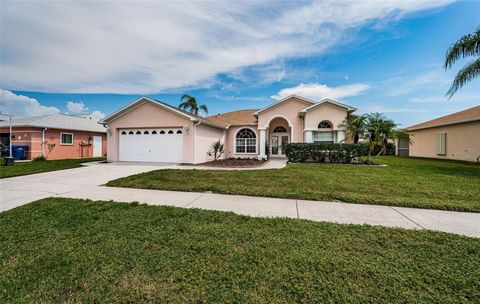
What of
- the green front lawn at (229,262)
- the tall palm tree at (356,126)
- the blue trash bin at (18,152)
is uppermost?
the tall palm tree at (356,126)

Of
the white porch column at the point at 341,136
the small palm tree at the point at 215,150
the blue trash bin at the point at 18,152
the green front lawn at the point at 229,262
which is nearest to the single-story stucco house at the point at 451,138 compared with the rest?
the white porch column at the point at 341,136

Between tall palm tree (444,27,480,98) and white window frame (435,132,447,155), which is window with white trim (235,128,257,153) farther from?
white window frame (435,132,447,155)

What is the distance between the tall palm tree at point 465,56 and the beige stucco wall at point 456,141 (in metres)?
6.92

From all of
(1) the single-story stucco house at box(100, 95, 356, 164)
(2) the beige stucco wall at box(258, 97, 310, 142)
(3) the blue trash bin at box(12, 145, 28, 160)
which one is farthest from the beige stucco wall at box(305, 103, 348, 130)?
(3) the blue trash bin at box(12, 145, 28, 160)

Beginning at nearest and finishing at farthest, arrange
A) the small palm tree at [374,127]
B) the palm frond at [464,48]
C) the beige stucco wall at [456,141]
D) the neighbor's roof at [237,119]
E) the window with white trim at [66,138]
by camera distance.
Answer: the palm frond at [464,48]
the beige stucco wall at [456,141]
the small palm tree at [374,127]
the neighbor's roof at [237,119]
the window with white trim at [66,138]

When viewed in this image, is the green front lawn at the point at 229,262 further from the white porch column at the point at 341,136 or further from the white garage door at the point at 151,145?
the white porch column at the point at 341,136

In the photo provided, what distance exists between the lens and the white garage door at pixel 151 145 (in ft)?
45.0

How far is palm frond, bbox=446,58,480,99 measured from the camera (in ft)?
32.7

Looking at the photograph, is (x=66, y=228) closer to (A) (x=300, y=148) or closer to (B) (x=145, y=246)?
(B) (x=145, y=246)

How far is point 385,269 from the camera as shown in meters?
2.35

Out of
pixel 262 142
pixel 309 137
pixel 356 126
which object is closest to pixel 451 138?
pixel 356 126

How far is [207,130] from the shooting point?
15086 mm

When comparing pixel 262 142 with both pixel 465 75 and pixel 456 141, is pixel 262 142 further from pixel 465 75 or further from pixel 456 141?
pixel 456 141

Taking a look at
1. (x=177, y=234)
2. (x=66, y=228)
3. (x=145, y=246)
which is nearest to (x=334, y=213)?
(x=177, y=234)
